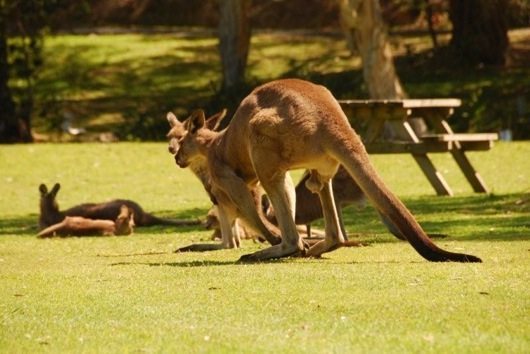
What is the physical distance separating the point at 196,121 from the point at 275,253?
2.06 meters

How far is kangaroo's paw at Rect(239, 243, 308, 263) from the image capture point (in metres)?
10.6

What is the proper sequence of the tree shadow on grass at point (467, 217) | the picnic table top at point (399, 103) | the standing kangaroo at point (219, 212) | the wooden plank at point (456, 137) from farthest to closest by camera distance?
the wooden plank at point (456, 137)
the picnic table top at point (399, 103)
the tree shadow on grass at point (467, 217)
the standing kangaroo at point (219, 212)

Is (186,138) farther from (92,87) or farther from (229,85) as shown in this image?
(92,87)

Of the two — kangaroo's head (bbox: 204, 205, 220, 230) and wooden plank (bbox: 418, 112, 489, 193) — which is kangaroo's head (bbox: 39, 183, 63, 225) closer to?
kangaroo's head (bbox: 204, 205, 220, 230)

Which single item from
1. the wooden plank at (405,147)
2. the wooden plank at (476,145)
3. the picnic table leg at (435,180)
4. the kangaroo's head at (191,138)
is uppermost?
the kangaroo's head at (191,138)

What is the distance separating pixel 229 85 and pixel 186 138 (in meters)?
18.3

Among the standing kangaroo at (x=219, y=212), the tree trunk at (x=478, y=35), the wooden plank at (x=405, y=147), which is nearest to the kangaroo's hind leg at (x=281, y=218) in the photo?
the standing kangaroo at (x=219, y=212)

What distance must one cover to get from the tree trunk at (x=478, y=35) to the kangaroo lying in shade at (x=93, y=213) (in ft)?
58.4

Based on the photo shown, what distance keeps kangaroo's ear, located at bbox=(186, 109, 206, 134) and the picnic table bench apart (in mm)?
4849

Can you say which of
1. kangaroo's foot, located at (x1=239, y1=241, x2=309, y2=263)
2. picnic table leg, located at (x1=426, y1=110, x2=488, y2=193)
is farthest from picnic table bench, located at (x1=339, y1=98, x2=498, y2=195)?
kangaroo's foot, located at (x1=239, y1=241, x2=309, y2=263)

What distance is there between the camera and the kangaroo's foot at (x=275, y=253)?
10586mm

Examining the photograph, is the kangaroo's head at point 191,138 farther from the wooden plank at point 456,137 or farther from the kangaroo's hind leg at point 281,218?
the wooden plank at point 456,137

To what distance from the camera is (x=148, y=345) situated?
23.6 feet

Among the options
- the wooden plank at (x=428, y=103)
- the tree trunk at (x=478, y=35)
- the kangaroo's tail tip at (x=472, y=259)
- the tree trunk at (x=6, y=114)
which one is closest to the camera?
the kangaroo's tail tip at (x=472, y=259)
